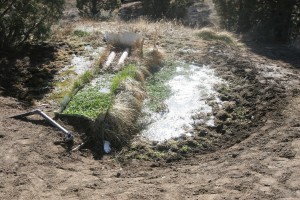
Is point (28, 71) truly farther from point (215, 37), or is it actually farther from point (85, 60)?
point (215, 37)

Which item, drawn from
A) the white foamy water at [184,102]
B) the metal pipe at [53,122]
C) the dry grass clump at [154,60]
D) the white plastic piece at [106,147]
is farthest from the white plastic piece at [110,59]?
the white plastic piece at [106,147]

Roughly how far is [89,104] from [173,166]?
7.27 ft

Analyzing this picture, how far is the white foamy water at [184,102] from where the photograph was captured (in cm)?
728

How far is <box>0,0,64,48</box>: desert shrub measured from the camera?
10.1m

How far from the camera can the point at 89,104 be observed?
25.0ft

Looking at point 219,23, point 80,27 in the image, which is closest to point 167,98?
point 80,27

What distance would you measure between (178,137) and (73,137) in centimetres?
182

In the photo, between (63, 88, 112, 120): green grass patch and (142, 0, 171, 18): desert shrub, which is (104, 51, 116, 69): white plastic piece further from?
(142, 0, 171, 18): desert shrub

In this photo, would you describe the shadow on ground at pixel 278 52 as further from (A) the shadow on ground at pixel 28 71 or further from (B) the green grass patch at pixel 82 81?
(A) the shadow on ground at pixel 28 71

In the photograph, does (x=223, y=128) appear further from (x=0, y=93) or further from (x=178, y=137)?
(x=0, y=93)

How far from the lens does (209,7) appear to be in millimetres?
22281

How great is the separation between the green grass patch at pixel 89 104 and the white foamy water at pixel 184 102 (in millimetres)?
916

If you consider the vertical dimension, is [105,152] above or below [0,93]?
below

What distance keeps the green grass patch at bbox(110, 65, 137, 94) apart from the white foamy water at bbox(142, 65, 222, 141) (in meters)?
0.87
